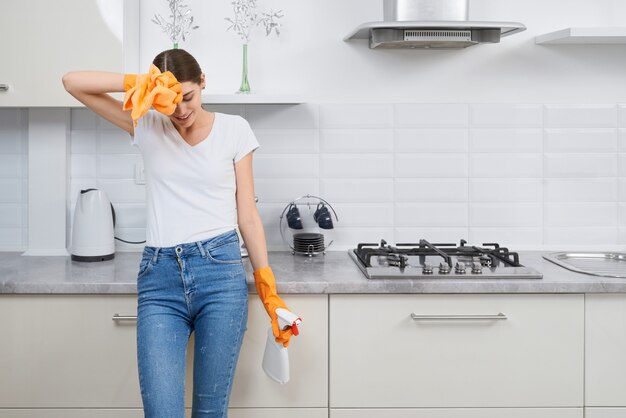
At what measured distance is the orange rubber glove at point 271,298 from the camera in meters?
2.10

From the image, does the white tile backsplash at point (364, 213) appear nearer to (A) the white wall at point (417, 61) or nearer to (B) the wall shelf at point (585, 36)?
(A) the white wall at point (417, 61)

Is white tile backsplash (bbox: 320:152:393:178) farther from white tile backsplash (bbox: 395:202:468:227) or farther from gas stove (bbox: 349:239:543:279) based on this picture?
gas stove (bbox: 349:239:543:279)

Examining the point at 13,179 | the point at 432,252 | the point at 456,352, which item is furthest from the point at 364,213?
the point at 13,179

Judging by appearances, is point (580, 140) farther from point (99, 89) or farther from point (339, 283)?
point (99, 89)

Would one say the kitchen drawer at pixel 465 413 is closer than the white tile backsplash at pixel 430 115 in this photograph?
Yes

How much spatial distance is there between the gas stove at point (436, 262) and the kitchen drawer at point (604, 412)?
0.46m

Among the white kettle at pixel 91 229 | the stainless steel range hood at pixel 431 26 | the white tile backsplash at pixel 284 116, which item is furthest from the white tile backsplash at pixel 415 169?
the stainless steel range hood at pixel 431 26

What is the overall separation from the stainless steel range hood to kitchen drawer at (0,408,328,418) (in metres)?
1.32

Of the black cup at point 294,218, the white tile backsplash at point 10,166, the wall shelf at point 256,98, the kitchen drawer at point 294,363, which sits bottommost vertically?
the kitchen drawer at point 294,363

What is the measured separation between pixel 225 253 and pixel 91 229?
0.78 meters

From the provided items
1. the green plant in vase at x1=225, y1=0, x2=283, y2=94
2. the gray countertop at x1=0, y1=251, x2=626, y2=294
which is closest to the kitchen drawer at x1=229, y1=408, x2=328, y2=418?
the gray countertop at x1=0, y1=251, x2=626, y2=294

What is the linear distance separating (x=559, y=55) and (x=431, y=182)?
0.73 metres

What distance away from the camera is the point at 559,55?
2861mm

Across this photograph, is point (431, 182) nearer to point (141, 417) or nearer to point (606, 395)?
point (606, 395)
